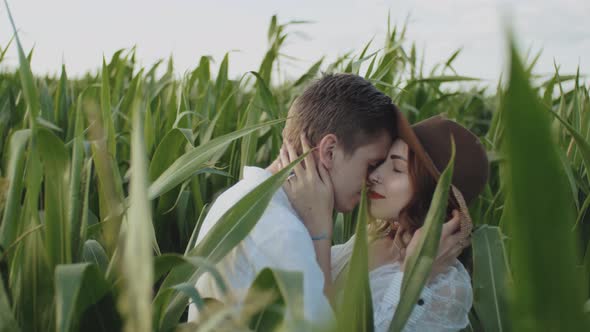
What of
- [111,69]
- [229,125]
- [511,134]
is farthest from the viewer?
[111,69]

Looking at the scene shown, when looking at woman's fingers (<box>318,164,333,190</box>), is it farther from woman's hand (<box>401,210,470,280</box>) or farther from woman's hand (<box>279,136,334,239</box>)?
woman's hand (<box>401,210,470,280</box>)

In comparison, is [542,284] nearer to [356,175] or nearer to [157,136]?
[356,175]

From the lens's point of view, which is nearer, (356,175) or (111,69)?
(356,175)

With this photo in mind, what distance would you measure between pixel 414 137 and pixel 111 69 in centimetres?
164

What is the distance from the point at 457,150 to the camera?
1344 millimetres

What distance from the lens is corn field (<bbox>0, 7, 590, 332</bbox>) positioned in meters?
0.31

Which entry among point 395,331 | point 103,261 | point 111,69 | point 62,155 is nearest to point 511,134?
point 395,331

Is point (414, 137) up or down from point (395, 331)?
up

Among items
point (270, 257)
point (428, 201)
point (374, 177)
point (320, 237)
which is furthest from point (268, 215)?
point (428, 201)

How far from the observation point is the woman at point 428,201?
1283 millimetres

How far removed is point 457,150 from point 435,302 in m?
0.32

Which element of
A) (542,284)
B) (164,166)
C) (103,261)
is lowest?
(103,261)

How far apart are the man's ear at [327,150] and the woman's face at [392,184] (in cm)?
11

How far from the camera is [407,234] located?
142 centimetres
